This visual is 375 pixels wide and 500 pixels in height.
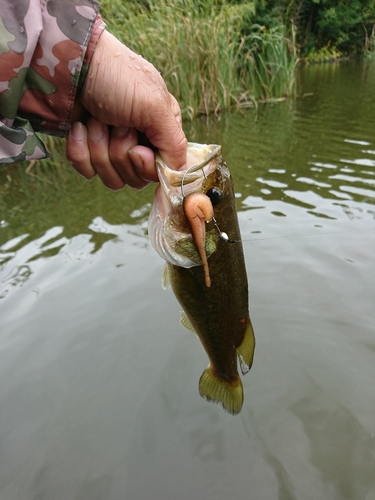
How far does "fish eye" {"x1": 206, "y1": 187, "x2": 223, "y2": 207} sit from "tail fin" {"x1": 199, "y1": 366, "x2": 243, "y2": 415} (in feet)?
3.31

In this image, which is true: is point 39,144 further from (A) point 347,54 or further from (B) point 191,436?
(A) point 347,54

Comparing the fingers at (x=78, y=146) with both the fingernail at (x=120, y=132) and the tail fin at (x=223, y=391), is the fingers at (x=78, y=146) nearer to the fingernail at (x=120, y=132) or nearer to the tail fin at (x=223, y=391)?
the fingernail at (x=120, y=132)

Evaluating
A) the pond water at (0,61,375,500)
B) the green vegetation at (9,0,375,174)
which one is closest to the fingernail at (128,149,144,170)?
the pond water at (0,61,375,500)

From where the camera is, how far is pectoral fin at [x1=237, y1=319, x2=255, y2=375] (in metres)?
2.09

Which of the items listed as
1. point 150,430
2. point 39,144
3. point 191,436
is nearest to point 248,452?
point 191,436

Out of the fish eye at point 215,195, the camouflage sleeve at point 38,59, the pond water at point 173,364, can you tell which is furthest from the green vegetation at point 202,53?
the fish eye at point 215,195

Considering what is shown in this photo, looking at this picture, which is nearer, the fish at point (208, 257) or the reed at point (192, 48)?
the fish at point (208, 257)

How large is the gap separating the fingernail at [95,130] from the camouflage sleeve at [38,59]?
107 millimetres

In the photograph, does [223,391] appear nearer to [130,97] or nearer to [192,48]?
[130,97]

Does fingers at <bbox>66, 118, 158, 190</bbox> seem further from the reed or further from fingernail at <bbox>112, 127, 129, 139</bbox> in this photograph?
the reed

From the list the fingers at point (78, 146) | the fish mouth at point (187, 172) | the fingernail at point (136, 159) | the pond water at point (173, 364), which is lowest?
the pond water at point (173, 364)

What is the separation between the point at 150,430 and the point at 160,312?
0.98 m

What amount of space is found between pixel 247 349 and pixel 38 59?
1.54m

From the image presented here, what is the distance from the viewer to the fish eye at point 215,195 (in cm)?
163
